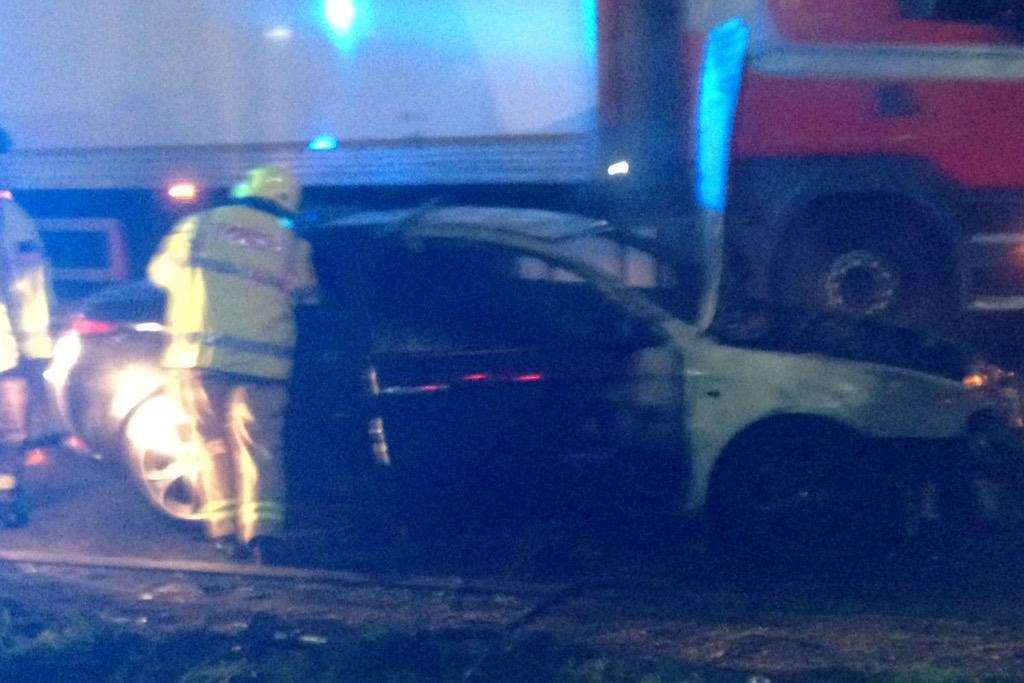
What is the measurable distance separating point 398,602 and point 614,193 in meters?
3.34

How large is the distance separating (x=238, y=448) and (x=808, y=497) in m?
2.45

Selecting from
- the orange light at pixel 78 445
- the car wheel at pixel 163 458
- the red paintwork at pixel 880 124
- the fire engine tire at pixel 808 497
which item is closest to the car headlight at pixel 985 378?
the fire engine tire at pixel 808 497

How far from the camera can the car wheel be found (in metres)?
7.07

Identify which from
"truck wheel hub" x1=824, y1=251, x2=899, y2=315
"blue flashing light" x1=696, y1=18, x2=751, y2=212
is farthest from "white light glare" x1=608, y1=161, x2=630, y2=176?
"truck wheel hub" x1=824, y1=251, x2=899, y2=315

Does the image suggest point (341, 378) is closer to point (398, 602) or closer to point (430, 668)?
point (398, 602)

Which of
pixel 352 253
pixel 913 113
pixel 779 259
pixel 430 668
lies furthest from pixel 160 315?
pixel 913 113

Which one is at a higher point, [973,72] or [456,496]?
[973,72]

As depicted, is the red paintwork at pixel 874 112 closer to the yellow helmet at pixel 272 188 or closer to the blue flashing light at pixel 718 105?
the blue flashing light at pixel 718 105

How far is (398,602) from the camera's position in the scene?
6.07 metres

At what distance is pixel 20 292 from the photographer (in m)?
7.46

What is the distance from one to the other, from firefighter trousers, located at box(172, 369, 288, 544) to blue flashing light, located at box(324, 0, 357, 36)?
3057 mm

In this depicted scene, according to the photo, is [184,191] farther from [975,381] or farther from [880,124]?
[975,381]

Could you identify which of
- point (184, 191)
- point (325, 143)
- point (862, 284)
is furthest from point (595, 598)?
point (184, 191)

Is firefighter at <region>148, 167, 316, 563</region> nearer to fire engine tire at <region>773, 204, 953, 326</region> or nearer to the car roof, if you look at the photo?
the car roof
